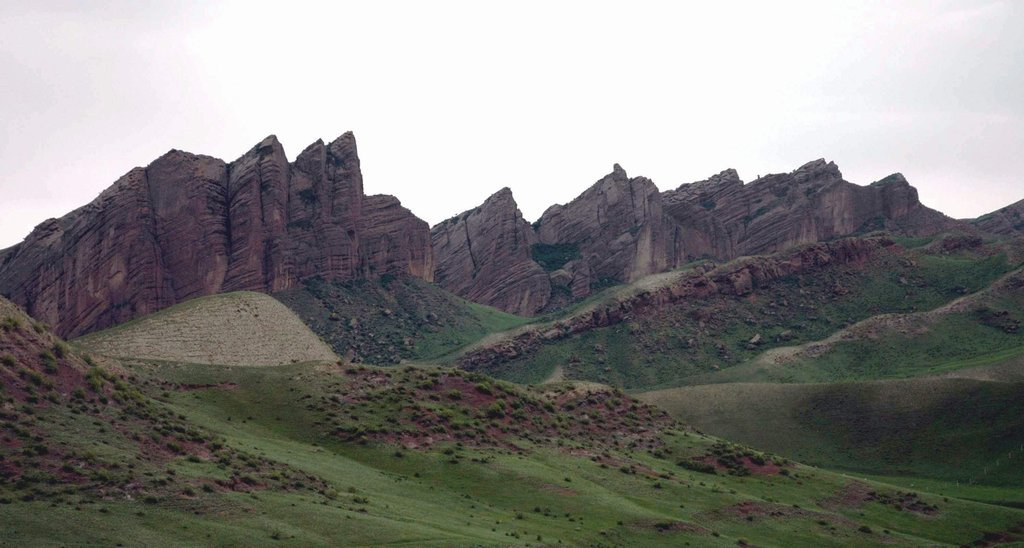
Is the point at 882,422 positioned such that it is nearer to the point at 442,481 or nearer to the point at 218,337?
the point at 442,481

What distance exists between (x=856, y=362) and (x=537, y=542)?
135941 millimetres

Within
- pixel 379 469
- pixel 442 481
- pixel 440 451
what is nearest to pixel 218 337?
pixel 440 451

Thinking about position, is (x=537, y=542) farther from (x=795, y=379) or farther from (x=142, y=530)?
(x=795, y=379)

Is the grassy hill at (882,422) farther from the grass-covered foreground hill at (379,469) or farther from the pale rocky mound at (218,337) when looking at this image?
the pale rocky mound at (218,337)

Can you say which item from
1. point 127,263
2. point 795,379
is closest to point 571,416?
point 795,379

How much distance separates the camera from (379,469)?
85688mm

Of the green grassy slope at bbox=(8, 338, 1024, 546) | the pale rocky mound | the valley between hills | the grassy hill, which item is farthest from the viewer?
the grassy hill

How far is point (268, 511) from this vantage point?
63844 millimetres

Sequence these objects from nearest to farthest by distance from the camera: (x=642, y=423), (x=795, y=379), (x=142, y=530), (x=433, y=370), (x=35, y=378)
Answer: (x=142, y=530), (x=35, y=378), (x=433, y=370), (x=642, y=423), (x=795, y=379)

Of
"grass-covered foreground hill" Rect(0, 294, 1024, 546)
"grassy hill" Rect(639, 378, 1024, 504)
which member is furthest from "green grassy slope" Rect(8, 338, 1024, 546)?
"grassy hill" Rect(639, 378, 1024, 504)

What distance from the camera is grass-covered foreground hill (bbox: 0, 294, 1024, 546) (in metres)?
60.7

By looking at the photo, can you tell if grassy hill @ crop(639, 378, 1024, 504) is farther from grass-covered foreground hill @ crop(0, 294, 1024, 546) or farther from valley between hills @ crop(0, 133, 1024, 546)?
grass-covered foreground hill @ crop(0, 294, 1024, 546)

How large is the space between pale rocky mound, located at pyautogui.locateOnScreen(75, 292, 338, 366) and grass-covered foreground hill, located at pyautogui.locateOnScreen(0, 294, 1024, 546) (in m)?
8.50

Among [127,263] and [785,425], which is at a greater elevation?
[127,263]
